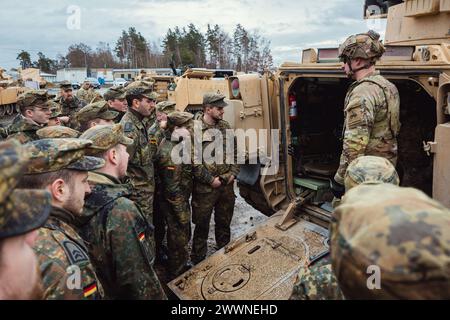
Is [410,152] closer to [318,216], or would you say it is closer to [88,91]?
[318,216]

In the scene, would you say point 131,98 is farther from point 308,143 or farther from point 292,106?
point 308,143

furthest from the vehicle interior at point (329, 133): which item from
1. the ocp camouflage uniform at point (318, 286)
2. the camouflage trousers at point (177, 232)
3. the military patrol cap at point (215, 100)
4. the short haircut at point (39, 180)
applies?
the short haircut at point (39, 180)

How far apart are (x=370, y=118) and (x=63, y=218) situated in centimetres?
220

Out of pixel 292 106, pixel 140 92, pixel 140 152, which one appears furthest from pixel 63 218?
pixel 292 106

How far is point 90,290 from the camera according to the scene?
1.60 meters

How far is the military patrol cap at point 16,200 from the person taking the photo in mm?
1005

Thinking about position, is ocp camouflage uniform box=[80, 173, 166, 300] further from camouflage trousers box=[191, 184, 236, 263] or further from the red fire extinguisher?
the red fire extinguisher

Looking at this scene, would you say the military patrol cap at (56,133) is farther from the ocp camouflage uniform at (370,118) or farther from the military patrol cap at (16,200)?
the ocp camouflage uniform at (370,118)

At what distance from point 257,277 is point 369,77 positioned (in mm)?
1852

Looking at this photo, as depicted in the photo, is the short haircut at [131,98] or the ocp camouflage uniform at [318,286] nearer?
the ocp camouflage uniform at [318,286]

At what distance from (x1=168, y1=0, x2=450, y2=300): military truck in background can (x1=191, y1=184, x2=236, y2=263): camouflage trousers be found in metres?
0.27

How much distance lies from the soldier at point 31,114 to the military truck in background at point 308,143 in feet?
7.55

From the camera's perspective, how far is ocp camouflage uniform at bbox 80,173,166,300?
200 cm

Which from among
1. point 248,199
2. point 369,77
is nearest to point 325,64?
point 369,77
